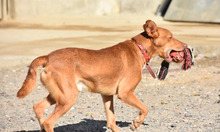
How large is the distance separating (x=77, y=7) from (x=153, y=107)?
631 inches

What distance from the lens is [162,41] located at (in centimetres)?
692

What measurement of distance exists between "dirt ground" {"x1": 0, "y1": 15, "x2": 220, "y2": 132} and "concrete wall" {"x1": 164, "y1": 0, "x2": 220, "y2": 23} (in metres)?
0.85

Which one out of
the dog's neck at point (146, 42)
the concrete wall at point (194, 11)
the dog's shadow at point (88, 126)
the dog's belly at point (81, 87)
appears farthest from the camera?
the concrete wall at point (194, 11)

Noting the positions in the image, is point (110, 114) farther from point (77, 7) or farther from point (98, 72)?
point (77, 7)

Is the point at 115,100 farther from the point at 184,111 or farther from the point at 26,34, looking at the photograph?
the point at 26,34

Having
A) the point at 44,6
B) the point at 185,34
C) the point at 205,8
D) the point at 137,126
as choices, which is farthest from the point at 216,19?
the point at 137,126

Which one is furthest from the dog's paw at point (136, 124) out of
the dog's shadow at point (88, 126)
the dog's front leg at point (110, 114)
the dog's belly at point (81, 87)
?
the dog's belly at point (81, 87)

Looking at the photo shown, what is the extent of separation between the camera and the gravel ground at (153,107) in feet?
23.3

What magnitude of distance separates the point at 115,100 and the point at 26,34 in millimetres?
9503

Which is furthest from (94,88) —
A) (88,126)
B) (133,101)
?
(88,126)

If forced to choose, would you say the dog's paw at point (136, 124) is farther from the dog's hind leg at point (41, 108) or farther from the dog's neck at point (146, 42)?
the dog's hind leg at point (41, 108)

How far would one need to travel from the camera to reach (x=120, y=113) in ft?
26.1

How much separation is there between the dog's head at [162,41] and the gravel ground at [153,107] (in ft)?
3.83

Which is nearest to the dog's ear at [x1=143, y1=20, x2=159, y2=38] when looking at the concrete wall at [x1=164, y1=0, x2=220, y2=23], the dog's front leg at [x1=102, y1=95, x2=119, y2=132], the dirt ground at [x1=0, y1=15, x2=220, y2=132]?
the dog's front leg at [x1=102, y1=95, x2=119, y2=132]
